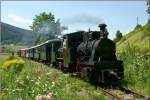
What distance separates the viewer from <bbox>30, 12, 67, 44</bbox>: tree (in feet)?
344

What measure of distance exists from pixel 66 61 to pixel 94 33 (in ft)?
11.6

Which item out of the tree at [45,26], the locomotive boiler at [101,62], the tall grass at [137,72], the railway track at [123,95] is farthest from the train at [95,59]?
the tree at [45,26]

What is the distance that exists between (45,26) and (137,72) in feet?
293

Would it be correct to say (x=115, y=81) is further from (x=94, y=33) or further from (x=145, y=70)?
(x=94, y=33)

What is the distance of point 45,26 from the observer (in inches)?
4257

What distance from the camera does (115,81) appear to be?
61.2 feet

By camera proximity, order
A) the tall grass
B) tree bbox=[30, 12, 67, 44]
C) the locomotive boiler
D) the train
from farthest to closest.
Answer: tree bbox=[30, 12, 67, 44] < the train < the locomotive boiler < the tall grass

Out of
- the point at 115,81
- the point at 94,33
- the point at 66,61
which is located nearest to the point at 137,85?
the point at 115,81

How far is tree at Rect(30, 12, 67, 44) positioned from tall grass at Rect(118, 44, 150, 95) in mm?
80978

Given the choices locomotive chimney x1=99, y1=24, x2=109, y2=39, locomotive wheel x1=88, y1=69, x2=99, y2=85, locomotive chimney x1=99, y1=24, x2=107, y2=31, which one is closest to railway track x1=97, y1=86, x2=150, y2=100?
locomotive wheel x1=88, y1=69, x2=99, y2=85

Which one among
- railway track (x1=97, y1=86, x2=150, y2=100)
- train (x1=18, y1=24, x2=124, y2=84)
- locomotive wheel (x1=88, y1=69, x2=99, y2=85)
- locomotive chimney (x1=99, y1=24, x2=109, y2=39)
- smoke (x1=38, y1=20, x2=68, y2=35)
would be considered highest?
smoke (x1=38, y1=20, x2=68, y2=35)

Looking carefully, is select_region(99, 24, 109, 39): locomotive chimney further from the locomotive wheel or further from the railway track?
the railway track

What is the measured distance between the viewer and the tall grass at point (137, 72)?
17.6 metres

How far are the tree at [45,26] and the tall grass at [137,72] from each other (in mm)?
80978
